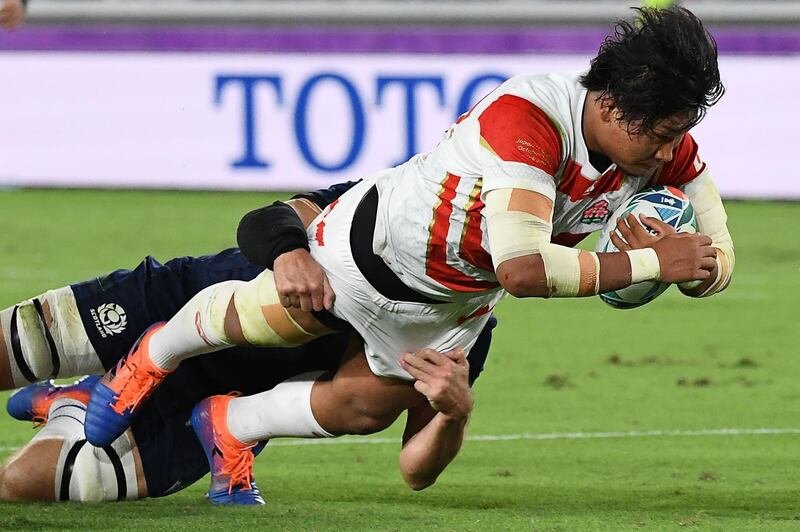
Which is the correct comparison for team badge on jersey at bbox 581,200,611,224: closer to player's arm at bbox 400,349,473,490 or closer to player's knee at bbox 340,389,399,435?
player's arm at bbox 400,349,473,490

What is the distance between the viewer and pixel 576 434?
5.91 metres

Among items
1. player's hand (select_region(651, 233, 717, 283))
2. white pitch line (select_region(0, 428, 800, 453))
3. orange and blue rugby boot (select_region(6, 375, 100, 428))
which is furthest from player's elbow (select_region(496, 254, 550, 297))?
white pitch line (select_region(0, 428, 800, 453))

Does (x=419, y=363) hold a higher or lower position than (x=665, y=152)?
lower

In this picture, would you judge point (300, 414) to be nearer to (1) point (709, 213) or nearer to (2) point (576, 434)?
(1) point (709, 213)

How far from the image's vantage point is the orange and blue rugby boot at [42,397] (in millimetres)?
5059

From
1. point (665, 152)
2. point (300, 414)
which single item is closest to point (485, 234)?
point (665, 152)

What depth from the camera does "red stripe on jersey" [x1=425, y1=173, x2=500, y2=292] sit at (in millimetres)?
4098

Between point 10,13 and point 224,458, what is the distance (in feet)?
11.7

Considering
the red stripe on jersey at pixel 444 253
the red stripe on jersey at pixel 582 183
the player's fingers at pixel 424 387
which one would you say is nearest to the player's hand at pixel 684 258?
the red stripe on jersey at pixel 582 183

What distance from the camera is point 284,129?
12.1 m

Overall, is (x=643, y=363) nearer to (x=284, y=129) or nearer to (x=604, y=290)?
(x=604, y=290)

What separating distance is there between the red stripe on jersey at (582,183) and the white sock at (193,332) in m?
1.10

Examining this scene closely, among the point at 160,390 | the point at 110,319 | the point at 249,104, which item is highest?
the point at 110,319

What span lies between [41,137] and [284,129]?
191cm
